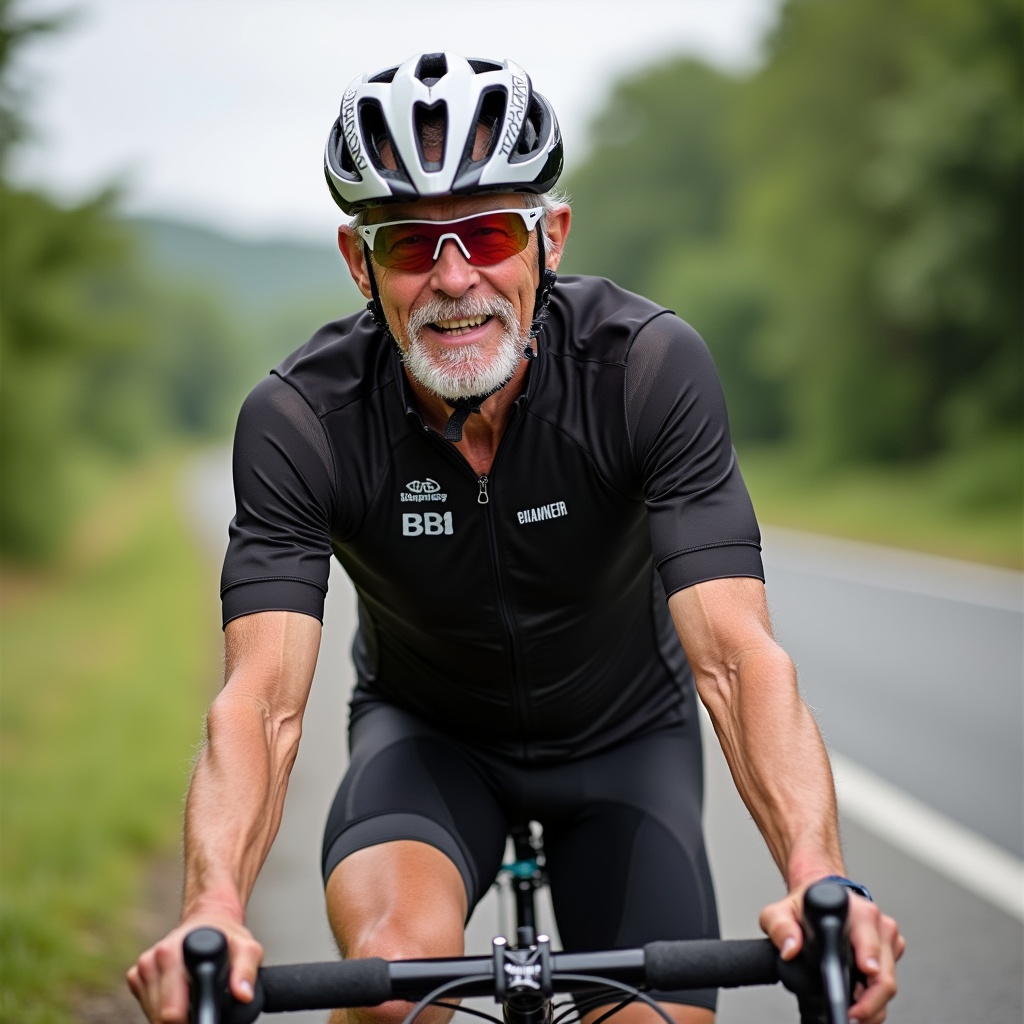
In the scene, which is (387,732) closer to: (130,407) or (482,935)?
(482,935)

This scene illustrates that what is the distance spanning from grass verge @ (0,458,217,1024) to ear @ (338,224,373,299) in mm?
1678

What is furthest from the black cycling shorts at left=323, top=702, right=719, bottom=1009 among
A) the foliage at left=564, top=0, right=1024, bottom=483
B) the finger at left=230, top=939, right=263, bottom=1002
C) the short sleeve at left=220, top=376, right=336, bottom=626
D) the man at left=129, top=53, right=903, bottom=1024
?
the foliage at left=564, top=0, right=1024, bottom=483

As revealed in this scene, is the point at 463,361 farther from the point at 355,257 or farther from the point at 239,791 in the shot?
the point at 239,791

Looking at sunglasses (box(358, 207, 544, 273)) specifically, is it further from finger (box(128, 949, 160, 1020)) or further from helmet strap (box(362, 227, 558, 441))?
finger (box(128, 949, 160, 1020))

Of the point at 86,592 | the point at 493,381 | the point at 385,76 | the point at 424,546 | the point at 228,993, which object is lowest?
the point at 86,592

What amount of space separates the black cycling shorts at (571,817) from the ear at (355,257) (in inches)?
41.4

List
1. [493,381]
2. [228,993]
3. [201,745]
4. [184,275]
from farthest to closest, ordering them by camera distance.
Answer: [184,275] → [493,381] → [201,745] → [228,993]

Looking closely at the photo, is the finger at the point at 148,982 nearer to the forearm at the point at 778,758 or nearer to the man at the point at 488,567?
the man at the point at 488,567

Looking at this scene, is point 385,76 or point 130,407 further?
point 130,407

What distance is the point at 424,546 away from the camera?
314 centimetres

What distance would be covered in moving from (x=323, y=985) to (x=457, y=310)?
1.38 m

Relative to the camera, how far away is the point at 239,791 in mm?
2578

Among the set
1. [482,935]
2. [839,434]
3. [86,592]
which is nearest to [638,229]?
[839,434]

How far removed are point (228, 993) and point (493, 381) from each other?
137 centimetres
